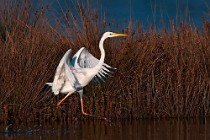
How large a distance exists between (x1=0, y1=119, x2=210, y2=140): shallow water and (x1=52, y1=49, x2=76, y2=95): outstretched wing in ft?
2.31

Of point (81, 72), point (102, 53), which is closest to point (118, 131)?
point (102, 53)

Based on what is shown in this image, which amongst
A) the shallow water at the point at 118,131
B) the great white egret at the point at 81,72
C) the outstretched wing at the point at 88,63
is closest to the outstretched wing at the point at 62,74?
the great white egret at the point at 81,72

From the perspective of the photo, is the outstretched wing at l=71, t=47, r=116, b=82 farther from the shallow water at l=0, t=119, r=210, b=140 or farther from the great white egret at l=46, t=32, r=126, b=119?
the shallow water at l=0, t=119, r=210, b=140

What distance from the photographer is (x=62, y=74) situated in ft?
33.7

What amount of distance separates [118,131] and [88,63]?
2153 millimetres

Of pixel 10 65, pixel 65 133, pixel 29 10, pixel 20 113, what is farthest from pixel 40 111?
pixel 29 10

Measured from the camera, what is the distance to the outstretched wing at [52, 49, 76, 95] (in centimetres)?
951

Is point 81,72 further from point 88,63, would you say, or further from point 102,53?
point 102,53

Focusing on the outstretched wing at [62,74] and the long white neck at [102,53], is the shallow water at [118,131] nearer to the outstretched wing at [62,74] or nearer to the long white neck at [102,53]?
the outstretched wing at [62,74]

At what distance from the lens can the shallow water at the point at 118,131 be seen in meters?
8.20

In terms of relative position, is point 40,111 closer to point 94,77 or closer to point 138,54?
point 94,77

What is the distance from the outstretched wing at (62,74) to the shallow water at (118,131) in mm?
703

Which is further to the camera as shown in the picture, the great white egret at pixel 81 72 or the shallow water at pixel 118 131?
the great white egret at pixel 81 72

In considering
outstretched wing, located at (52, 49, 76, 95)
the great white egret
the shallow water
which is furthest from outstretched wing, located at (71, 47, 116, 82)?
the shallow water
